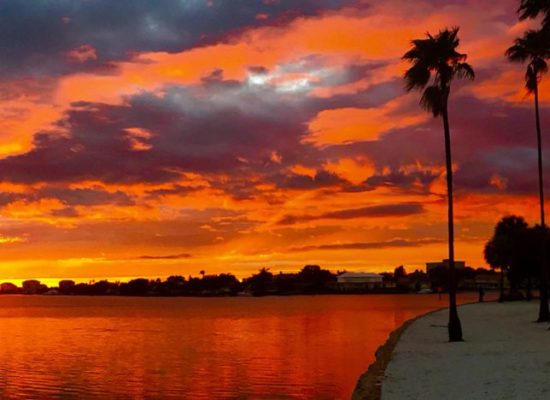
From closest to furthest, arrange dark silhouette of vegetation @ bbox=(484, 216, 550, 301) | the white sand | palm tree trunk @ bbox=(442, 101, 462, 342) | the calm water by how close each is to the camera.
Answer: the white sand < the calm water < palm tree trunk @ bbox=(442, 101, 462, 342) < dark silhouette of vegetation @ bbox=(484, 216, 550, 301)

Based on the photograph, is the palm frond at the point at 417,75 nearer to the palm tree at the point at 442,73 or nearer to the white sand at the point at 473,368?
the palm tree at the point at 442,73

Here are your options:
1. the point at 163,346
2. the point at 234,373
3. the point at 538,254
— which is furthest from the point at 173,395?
the point at 538,254

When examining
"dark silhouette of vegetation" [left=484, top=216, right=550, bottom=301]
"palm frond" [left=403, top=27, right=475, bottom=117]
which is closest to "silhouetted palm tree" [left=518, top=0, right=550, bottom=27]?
"palm frond" [left=403, top=27, right=475, bottom=117]

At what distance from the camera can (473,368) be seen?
85.0 ft

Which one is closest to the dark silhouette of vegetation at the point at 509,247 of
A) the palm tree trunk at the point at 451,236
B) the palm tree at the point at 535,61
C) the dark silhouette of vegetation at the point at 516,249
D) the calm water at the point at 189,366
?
the dark silhouette of vegetation at the point at 516,249

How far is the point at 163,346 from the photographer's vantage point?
55250 millimetres

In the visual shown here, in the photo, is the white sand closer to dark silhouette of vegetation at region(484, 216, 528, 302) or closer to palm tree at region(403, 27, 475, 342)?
palm tree at region(403, 27, 475, 342)

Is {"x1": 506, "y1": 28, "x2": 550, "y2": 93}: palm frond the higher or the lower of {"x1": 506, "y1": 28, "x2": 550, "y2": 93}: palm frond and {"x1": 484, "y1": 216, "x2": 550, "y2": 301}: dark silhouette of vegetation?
the higher

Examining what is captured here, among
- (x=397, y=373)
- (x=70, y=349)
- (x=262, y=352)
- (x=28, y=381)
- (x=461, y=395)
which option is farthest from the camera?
(x=70, y=349)

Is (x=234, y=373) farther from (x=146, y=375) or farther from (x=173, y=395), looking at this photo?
(x=173, y=395)

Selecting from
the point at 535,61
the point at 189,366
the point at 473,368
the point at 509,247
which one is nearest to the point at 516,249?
the point at 509,247

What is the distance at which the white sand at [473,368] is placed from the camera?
2045 cm

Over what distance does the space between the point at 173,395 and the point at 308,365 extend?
11.0 metres

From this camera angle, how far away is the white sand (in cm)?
2045
